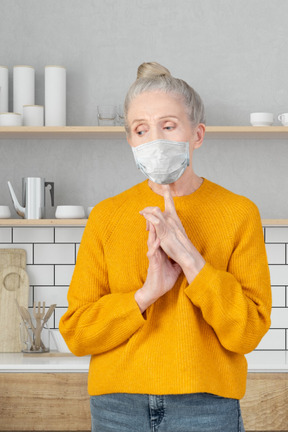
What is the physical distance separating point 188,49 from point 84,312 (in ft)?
7.51

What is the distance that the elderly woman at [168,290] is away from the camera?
1104 mm

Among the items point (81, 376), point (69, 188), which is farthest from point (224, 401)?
point (69, 188)

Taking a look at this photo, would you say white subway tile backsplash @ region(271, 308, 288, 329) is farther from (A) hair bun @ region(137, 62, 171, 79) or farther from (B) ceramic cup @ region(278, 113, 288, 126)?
(A) hair bun @ region(137, 62, 171, 79)

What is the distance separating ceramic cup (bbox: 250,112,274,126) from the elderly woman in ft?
5.90

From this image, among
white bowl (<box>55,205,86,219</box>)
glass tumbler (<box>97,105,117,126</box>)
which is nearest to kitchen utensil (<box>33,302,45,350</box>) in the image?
white bowl (<box>55,205,86,219</box>)

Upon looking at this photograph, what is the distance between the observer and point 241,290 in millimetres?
1123

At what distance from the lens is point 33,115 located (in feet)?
9.84

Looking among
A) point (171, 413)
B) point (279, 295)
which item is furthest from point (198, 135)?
point (279, 295)

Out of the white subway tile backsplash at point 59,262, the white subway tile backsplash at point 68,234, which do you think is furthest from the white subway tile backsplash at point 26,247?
the white subway tile backsplash at point 68,234

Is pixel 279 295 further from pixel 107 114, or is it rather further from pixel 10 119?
pixel 10 119

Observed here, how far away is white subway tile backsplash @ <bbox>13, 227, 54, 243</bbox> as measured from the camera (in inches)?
125

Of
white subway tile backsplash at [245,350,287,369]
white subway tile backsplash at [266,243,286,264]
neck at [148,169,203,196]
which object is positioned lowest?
white subway tile backsplash at [245,350,287,369]

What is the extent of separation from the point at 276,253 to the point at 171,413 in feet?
7.08

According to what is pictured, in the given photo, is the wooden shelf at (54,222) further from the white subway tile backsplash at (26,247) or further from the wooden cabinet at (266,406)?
the wooden cabinet at (266,406)
